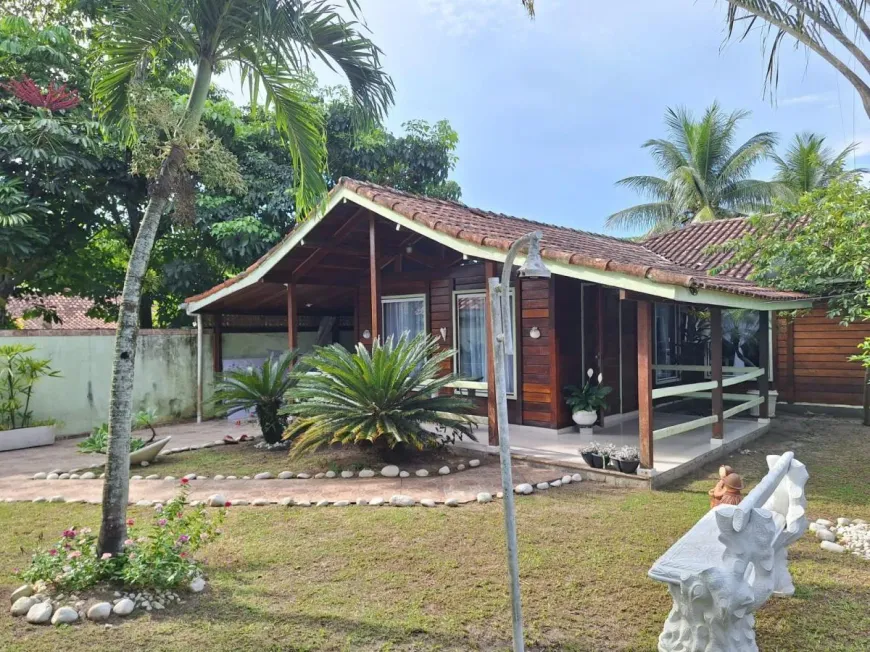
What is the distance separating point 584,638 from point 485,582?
75 cm

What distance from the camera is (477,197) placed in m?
19.3

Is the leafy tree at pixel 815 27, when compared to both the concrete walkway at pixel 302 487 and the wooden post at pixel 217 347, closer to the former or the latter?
the concrete walkway at pixel 302 487

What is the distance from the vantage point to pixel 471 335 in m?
8.68

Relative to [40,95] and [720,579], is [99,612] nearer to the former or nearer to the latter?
[720,579]

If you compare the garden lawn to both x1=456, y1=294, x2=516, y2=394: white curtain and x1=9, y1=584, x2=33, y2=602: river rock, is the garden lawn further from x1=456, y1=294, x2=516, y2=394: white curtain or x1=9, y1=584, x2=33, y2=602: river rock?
x1=456, y1=294, x2=516, y2=394: white curtain

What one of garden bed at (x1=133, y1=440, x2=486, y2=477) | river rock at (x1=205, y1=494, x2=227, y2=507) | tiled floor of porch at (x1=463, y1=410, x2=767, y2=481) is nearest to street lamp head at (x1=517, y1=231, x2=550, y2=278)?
tiled floor of porch at (x1=463, y1=410, x2=767, y2=481)

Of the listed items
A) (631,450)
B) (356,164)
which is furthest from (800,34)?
(356,164)

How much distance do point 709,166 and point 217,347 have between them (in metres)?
17.7

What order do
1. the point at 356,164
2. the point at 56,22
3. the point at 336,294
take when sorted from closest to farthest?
1. the point at 336,294
2. the point at 56,22
3. the point at 356,164

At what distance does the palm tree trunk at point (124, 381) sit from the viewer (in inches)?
129

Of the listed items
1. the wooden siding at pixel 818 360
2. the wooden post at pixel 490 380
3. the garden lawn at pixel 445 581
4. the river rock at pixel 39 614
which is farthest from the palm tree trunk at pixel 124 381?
the wooden siding at pixel 818 360

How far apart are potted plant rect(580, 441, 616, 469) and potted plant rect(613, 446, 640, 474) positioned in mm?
98

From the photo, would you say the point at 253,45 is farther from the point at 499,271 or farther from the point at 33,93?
the point at 33,93

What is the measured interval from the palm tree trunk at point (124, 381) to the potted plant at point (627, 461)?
14.2ft
